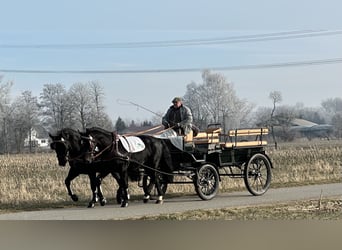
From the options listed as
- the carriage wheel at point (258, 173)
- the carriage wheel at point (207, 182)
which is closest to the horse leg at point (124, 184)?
the carriage wheel at point (207, 182)

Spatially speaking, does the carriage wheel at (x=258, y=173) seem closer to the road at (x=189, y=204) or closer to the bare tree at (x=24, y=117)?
the road at (x=189, y=204)

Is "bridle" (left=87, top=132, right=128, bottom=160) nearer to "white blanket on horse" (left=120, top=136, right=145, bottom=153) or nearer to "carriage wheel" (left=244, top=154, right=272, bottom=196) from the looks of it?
"white blanket on horse" (left=120, top=136, right=145, bottom=153)

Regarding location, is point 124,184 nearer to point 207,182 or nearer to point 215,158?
point 207,182

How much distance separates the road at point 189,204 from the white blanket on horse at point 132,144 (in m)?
1.39

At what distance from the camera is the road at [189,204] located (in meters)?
12.1

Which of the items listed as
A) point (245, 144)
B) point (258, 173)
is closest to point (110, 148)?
point (245, 144)

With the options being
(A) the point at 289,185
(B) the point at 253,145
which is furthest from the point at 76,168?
(A) the point at 289,185

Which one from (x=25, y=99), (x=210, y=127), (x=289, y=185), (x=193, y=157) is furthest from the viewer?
(x=25, y=99)

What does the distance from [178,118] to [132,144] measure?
6.23 ft

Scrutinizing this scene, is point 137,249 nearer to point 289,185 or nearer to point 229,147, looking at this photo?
point 229,147

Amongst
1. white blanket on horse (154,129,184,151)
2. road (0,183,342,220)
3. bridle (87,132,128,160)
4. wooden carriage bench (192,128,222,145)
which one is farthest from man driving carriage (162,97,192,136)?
bridle (87,132,128,160)

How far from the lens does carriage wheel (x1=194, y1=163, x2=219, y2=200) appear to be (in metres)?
15.2

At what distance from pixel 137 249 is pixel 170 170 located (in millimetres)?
9494

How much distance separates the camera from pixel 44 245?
5.84m
